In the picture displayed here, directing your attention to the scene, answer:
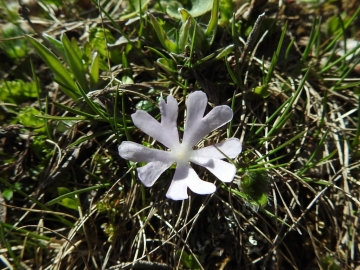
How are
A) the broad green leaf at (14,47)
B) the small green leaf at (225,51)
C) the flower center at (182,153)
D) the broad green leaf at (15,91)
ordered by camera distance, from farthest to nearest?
the broad green leaf at (14,47), the broad green leaf at (15,91), the small green leaf at (225,51), the flower center at (182,153)

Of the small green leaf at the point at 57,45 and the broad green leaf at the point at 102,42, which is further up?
the small green leaf at the point at 57,45

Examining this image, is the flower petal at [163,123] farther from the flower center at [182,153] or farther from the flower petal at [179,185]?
the flower petal at [179,185]

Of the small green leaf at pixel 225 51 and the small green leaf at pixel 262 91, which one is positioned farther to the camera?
the small green leaf at pixel 262 91

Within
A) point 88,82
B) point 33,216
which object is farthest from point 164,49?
point 33,216

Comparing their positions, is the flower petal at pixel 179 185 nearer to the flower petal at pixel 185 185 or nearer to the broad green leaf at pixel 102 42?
the flower petal at pixel 185 185

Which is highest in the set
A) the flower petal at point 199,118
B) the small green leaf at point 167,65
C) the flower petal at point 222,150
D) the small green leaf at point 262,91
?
the small green leaf at point 167,65

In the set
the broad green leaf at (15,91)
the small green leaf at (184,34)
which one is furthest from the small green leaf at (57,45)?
the small green leaf at (184,34)

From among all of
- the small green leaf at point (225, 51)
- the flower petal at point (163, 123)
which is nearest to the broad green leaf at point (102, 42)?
the small green leaf at point (225, 51)

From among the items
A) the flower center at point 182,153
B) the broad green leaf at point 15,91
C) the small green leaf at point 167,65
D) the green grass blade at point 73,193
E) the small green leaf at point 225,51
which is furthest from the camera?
the broad green leaf at point 15,91
